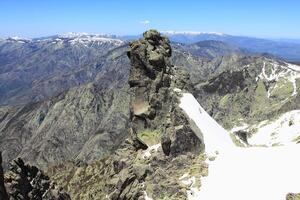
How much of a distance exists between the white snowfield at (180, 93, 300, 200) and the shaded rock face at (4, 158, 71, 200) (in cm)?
1442

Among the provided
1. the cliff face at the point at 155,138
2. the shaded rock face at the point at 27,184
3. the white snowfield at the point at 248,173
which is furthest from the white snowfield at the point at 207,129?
the shaded rock face at the point at 27,184

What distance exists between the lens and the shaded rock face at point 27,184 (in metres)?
41.2

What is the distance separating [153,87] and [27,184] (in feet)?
62.1

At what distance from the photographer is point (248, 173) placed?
131 feet

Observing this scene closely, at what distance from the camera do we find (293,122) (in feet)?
456

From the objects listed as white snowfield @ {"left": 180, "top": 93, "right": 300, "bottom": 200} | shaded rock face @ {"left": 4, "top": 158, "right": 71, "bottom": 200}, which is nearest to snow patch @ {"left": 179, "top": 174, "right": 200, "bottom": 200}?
white snowfield @ {"left": 180, "top": 93, "right": 300, "bottom": 200}

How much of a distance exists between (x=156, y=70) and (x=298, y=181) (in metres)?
25.3

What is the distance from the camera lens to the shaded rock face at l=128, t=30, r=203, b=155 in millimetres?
52250

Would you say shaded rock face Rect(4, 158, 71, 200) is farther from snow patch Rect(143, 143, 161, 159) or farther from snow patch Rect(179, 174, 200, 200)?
snow patch Rect(179, 174, 200, 200)

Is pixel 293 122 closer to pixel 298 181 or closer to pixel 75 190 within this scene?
pixel 75 190

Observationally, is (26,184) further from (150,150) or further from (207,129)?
(207,129)

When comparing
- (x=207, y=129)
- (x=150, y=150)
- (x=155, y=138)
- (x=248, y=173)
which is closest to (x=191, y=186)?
(x=248, y=173)

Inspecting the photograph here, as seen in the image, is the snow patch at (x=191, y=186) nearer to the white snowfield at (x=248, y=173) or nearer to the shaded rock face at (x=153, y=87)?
the white snowfield at (x=248, y=173)

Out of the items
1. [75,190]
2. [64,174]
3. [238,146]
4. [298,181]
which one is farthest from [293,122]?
[298,181]
